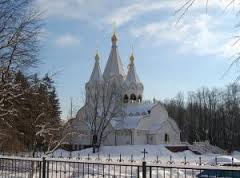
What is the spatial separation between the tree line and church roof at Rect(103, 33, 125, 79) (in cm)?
1805

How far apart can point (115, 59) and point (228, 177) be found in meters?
55.4

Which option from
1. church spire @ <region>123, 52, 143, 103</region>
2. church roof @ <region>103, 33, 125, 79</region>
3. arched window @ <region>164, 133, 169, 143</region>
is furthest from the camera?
church roof @ <region>103, 33, 125, 79</region>

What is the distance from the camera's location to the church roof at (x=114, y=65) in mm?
60969

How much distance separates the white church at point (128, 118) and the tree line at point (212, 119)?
1119 centimetres

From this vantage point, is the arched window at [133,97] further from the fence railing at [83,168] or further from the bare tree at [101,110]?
the fence railing at [83,168]

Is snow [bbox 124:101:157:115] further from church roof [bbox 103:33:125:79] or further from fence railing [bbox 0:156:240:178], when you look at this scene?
fence railing [bbox 0:156:240:178]

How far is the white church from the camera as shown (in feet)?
181

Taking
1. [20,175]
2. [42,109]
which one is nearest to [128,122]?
[42,109]

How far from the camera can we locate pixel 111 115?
174ft

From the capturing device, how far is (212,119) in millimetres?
69250

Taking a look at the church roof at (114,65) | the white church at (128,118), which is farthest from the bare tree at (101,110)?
the church roof at (114,65)

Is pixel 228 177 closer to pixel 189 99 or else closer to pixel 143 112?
pixel 143 112

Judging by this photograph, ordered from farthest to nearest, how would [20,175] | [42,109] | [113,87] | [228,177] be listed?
[113,87] < [42,109] < [20,175] < [228,177]

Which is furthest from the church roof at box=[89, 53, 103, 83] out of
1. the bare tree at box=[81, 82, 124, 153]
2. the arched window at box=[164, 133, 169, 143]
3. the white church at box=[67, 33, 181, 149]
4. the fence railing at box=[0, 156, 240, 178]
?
the fence railing at box=[0, 156, 240, 178]
